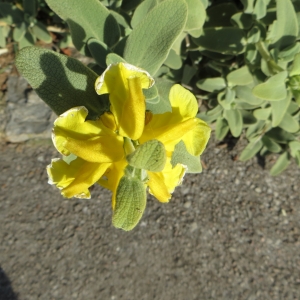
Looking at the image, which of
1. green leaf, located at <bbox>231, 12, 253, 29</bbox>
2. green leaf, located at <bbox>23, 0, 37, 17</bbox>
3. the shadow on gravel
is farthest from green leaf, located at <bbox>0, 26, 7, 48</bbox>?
the shadow on gravel

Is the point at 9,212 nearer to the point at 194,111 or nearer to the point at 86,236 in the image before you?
the point at 86,236

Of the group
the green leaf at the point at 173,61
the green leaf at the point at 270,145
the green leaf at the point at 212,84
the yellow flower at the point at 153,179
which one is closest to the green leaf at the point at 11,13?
the green leaf at the point at 173,61

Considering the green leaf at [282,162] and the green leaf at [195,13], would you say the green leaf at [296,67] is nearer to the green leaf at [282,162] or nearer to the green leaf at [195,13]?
the green leaf at [195,13]

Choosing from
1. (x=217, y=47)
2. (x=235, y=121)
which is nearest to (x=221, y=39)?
(x=217, y=47)

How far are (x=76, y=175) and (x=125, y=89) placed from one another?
20cm

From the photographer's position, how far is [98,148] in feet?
2.43

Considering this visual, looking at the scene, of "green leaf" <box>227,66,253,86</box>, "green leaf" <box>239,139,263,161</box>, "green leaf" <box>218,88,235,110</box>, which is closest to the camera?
"green leaf" <box>227,66,253,86</box>

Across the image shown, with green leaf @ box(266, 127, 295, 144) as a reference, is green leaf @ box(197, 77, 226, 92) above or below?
above

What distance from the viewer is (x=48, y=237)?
2.15m

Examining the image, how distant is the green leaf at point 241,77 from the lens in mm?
Result: 1475

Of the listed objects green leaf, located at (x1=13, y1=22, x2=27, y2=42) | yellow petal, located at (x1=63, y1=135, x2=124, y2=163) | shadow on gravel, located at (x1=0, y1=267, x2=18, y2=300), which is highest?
yellow petal, located at (x1=63, y1=135, x2=124, y2=163)

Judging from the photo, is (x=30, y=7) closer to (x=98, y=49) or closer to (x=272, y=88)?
(x=98, y=49)

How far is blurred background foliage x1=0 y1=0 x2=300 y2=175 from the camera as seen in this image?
0.96 m

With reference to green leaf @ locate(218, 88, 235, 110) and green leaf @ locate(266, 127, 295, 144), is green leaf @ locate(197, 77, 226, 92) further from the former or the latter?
green leaf @ locate(266, 127, 295, 144)
